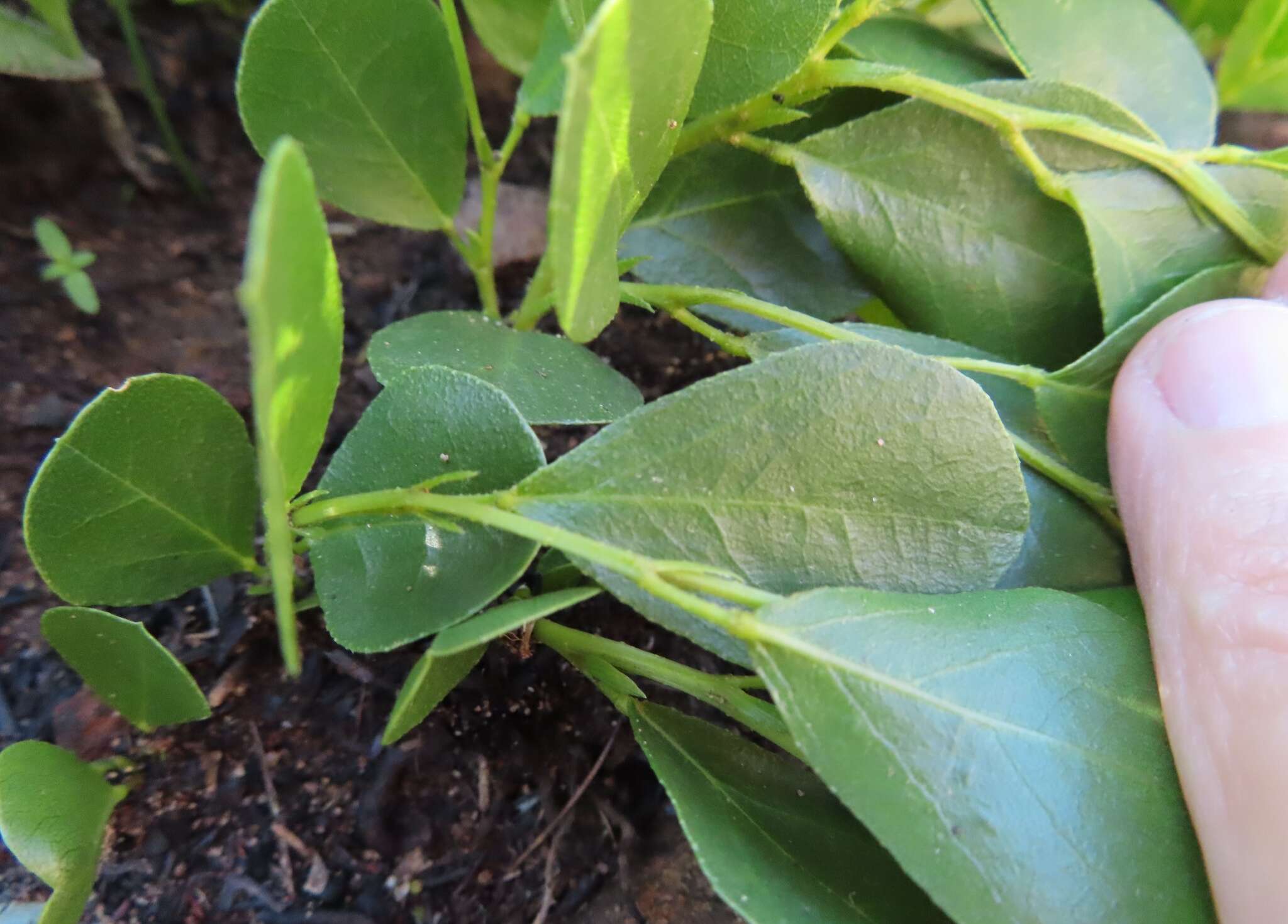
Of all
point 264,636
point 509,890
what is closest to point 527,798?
point 509,890

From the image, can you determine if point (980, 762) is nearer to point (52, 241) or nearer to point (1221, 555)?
point (1221, 555)

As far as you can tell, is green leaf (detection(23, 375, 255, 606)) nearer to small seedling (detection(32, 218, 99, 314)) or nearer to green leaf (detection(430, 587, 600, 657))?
green leaf (detection(430, 587, 600, 657))

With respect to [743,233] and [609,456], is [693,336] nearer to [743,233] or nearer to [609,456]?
[743,233]

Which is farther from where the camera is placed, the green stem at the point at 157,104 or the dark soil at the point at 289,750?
the green stem at the point at 157,104

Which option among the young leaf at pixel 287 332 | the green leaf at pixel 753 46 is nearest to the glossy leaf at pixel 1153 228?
the green leaf at pixel 753 46

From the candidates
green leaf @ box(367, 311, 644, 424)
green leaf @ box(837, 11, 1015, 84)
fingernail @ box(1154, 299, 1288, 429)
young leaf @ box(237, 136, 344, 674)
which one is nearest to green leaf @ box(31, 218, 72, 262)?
green leaf @ box(367, 311, 644, 424)

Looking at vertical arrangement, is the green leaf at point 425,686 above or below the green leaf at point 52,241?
below

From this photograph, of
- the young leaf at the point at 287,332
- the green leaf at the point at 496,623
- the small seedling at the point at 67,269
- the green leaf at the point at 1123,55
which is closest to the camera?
the young leaf at the point at 287,332

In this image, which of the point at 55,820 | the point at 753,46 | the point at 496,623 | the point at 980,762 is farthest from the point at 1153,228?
the point at 55,820

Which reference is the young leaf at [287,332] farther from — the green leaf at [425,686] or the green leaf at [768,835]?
the green leaf at [768,835]
